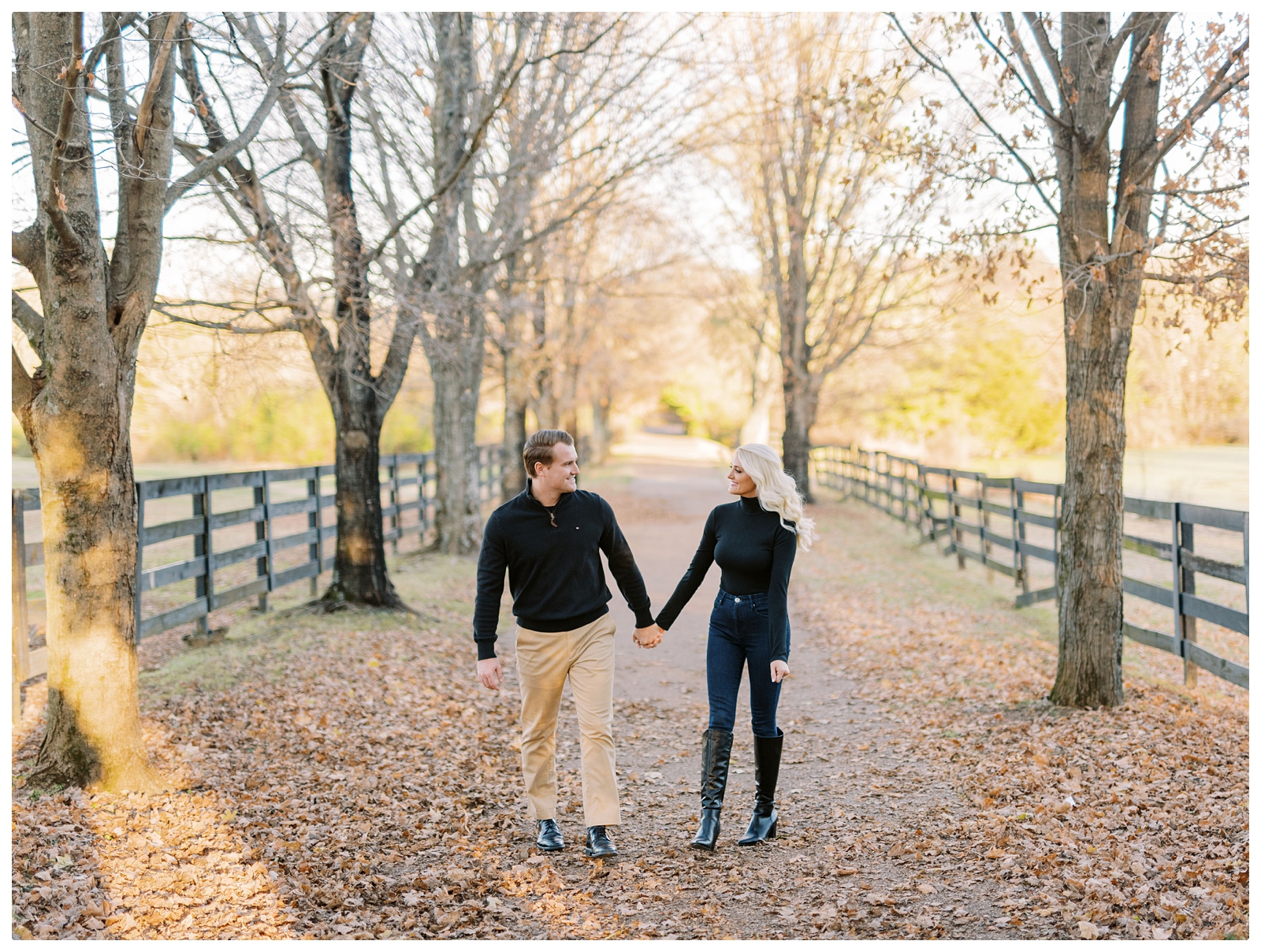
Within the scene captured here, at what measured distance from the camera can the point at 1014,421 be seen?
35.4 metres

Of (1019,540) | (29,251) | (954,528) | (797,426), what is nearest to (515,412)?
(797,426)

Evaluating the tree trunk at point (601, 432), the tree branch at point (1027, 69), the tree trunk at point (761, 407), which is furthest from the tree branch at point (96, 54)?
the tree trunk at point (601, 432)

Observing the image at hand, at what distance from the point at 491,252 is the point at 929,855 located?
354 inches

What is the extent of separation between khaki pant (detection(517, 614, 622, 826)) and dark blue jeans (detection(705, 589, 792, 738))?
0.52m

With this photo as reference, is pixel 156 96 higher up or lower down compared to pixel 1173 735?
higher up

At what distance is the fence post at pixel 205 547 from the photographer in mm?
8969

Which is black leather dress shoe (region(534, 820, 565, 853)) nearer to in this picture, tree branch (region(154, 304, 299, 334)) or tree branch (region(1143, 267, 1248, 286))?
tree branch (region(1143, 267, 1248, 286))

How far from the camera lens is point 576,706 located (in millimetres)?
4668

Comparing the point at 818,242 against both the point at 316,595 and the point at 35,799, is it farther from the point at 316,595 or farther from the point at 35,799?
the point at 35,799

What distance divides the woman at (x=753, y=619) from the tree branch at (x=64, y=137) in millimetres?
3389

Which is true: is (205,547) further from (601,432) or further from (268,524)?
(601,432)

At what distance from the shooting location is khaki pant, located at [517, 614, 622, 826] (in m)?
4.58

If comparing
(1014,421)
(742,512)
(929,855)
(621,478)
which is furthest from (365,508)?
(1014,421)

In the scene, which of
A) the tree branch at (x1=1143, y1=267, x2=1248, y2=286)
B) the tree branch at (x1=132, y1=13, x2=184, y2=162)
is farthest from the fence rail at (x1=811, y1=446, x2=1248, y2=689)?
the tree branch at (x1=132, y1=13, x2=184, y2=162)
